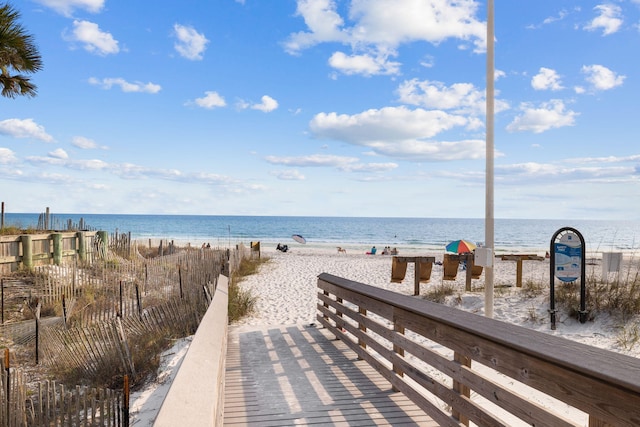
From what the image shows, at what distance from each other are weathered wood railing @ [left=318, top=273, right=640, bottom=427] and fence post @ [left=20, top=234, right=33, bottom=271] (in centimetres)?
1491

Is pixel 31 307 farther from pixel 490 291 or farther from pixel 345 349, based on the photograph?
pixel 490 291

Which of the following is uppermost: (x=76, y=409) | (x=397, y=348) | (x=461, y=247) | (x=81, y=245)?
(x=461, y=247)

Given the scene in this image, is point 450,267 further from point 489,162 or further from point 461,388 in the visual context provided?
point 461,388

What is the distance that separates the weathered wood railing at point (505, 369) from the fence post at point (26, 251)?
48.9 feet

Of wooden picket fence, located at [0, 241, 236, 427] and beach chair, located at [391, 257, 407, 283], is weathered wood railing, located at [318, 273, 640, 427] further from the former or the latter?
beach chair, located at [391, 257, 407, 283]

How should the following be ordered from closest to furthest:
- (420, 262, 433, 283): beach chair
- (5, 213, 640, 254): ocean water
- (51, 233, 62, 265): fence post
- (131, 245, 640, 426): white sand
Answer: (131, 245, 640, 426): white sand < (420, 262, 433, 283): beach chair < (51, 233, 62, 265): fence post < (5, 213, 640, 254): ocean water

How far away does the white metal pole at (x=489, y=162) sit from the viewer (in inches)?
301

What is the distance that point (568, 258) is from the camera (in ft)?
31.4

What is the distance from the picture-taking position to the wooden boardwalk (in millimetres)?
4371

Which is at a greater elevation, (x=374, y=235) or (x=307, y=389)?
(x=374, y=235)

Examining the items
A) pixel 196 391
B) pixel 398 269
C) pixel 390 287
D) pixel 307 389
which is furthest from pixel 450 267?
pixel 196 391

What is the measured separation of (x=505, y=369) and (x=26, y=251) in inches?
685

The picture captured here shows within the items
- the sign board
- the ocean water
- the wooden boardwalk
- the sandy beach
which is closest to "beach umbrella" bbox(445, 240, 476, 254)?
the sandy beach

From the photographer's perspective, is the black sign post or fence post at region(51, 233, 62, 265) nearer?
the black sign post
